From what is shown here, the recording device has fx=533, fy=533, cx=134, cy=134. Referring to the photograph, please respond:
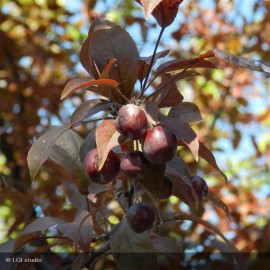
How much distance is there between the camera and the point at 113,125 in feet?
3.21

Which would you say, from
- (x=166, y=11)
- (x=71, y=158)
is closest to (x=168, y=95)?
(x=166, y=11)

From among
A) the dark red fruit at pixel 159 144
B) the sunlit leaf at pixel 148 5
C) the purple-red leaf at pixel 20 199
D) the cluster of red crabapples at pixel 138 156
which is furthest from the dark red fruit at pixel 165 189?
the purple-red leaf at pixel 20 199

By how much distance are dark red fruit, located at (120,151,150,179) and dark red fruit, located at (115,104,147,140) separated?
0.12 feet

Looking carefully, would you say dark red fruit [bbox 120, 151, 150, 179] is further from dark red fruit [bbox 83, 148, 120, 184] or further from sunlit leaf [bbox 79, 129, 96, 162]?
sunlit leaf [bbox 79, 129, 96, 162]

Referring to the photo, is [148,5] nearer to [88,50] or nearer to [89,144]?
[88,50]

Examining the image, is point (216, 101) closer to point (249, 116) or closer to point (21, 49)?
point (249, 116)

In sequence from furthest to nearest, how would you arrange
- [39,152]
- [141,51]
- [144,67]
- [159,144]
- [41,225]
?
[141,51], [41,225], [144,67], [39,152], [159,144]

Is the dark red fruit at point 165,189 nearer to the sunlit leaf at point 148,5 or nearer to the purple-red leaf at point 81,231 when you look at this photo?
the purple-red leaf at point 81,231

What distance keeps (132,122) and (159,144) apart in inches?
2.3

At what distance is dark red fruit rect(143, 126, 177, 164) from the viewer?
889 millimetres

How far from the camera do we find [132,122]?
89cm

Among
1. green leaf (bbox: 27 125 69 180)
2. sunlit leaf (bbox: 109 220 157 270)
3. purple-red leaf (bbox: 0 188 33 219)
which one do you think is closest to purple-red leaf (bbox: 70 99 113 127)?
green leaf (bbox: 27 125 69 180)

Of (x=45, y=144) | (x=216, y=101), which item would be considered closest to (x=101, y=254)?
(x=45, y=144)

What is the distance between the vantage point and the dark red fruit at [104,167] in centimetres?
98
